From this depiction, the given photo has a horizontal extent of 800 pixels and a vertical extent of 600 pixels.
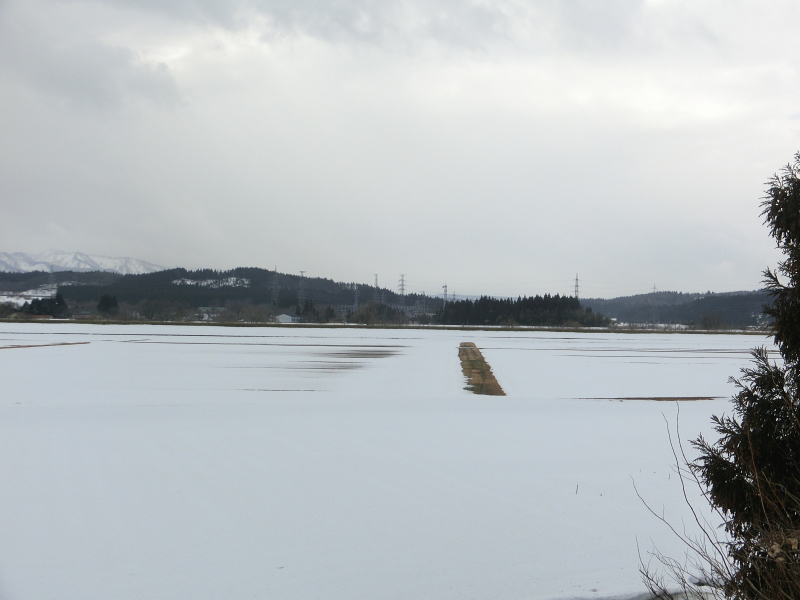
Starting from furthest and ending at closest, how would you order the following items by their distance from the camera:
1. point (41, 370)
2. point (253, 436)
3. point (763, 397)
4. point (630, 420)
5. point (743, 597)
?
point (41, 370), point (630, 420), point (253, 436), point (763, 397), point (743, 597)

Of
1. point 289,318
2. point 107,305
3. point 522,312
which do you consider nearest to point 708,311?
point 522,312

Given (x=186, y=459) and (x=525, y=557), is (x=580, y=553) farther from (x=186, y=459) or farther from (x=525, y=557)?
(x=186, y=459)

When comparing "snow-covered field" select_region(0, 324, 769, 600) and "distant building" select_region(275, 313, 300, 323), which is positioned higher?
"distant building" select_region(275, 313, 300, 323)

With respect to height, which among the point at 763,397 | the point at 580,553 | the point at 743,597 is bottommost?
the point at 580,553

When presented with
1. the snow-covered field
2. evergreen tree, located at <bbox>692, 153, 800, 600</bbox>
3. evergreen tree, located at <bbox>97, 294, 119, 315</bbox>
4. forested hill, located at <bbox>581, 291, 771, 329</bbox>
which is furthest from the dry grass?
evergreen tree, located at <bbox>97, 294, 119, 315</bbox>

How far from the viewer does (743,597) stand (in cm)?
328

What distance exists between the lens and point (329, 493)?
274 inches

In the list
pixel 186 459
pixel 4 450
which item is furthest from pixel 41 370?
pixel 186 459

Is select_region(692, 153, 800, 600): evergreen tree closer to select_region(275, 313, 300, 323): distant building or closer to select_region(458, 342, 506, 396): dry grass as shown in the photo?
select_region(458, 342, 506, 396): dry grass

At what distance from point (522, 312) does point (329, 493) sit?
95.0 meters

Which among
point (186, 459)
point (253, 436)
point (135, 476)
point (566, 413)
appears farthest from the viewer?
point (566, 413)

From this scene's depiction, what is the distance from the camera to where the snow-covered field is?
16.1 feet

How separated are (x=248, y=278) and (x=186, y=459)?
584ft

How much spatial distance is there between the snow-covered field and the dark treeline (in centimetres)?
8095
